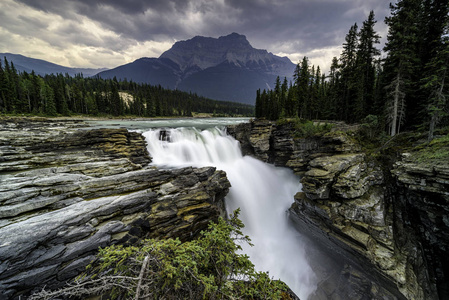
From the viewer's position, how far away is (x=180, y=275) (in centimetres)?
331

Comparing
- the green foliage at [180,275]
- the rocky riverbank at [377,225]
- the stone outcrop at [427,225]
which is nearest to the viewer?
the green foliage at [180,275]

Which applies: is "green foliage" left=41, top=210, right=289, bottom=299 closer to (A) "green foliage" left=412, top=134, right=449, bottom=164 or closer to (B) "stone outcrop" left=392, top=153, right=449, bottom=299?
(B) "stone outcrop" left=392, top=153, right=449, bottom=299

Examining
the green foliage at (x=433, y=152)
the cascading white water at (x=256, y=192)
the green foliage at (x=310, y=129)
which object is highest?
the green foliage at (x=310, y=129)

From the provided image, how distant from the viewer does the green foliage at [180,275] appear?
125 inches

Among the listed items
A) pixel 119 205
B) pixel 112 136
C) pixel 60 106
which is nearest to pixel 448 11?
pixel 119 205

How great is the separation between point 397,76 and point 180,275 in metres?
23.6

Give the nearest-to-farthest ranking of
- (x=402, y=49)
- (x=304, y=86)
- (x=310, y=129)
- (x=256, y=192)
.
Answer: (x=402, y=49), (x=256, y=192), (x=310, y=129), (x=304, y=86)

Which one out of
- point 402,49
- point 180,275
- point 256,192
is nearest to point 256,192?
point 256,192

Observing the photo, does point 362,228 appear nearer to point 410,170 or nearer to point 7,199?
point 410,170

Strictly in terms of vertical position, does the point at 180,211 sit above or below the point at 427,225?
above

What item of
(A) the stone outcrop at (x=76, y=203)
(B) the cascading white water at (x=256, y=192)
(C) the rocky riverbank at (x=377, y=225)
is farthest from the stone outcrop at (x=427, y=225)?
(A) the stone outcrop at (x=76, y=203)

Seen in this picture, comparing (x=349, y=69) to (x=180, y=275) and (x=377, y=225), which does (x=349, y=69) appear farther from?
(x=180, y=275)

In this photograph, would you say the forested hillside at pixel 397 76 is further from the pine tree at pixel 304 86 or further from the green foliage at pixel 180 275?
the green foliage at pixel 180 275

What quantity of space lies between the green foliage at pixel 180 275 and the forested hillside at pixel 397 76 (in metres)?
16.9
